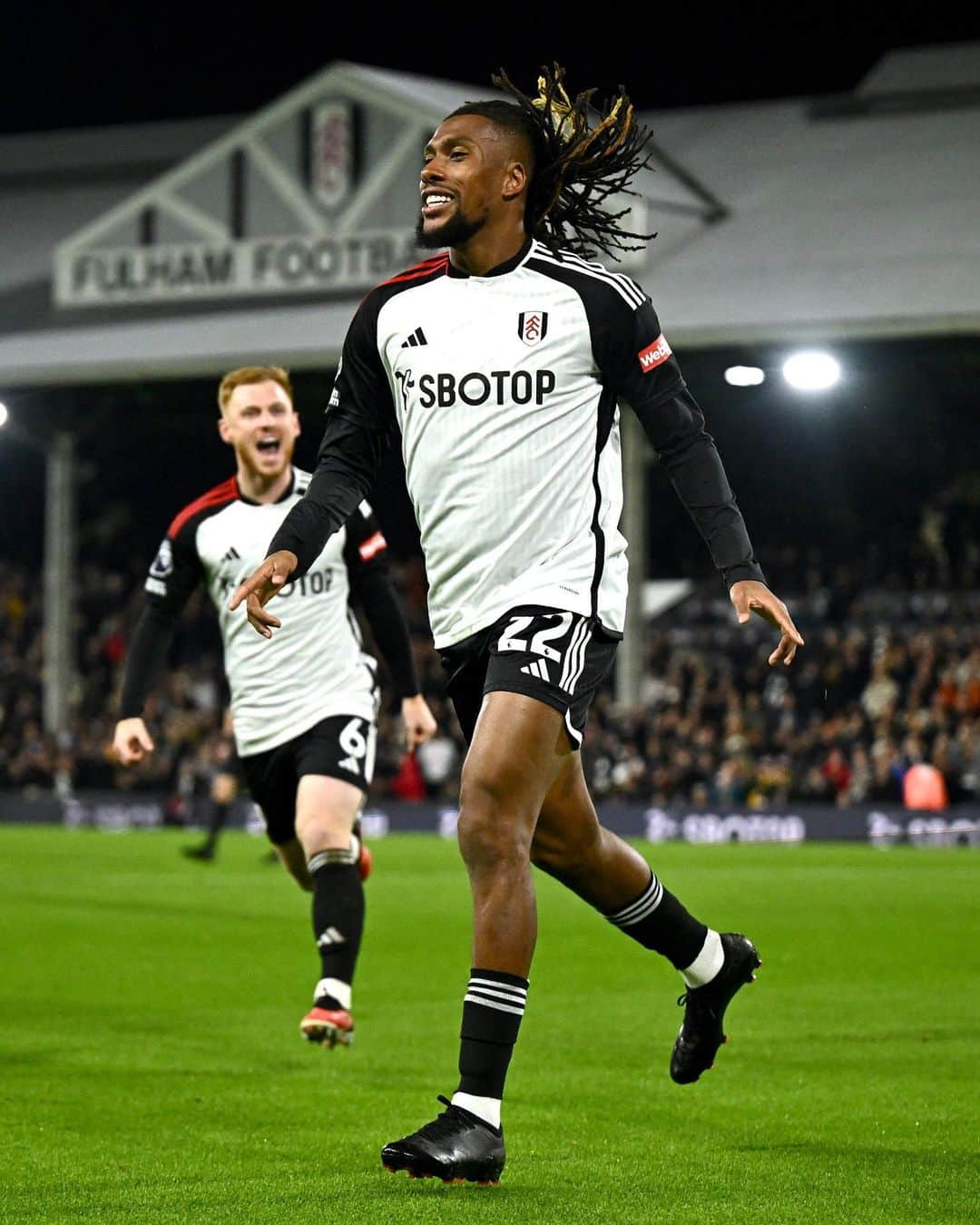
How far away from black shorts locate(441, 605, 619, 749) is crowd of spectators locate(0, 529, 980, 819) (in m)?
20.5

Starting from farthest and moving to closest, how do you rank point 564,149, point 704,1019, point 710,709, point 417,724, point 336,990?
point 710,709, point 417,724, point 336,990, point 704,1019, point 564,149

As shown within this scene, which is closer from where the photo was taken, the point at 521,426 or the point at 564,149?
the point at 521,426

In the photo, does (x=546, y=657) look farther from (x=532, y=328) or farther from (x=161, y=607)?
(x=161, y=607)

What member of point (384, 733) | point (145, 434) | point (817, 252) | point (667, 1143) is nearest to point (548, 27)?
point (145, 434)

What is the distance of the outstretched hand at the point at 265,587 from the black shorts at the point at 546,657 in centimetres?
49

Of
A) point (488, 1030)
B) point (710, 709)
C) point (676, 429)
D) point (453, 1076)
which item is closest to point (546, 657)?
point (676, 429)

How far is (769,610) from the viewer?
16.1ft

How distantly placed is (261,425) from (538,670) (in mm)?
3433

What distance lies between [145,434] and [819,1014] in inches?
1246

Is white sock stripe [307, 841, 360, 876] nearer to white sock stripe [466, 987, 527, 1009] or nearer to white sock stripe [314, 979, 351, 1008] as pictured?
white sock stripe [314, 979, 351, 1008]

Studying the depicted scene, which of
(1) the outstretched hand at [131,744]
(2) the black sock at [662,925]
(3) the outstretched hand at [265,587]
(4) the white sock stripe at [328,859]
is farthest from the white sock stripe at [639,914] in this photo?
(1) the outstretched hand at [131,744]

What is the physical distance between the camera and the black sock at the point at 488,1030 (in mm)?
4816

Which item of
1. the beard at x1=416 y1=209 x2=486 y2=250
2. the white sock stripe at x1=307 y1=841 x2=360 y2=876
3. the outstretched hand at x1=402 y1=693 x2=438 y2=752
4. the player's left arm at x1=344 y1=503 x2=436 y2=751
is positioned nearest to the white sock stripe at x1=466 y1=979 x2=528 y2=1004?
the beard at x1=416 y1=209 x2=486 y2=250

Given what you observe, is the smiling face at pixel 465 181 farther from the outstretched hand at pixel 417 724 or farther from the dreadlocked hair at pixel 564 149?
the outstretched hand at pixel 417 724
